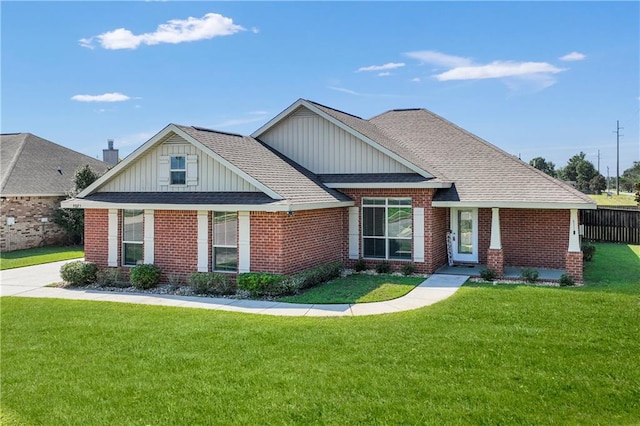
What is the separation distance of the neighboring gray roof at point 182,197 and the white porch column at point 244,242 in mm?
497

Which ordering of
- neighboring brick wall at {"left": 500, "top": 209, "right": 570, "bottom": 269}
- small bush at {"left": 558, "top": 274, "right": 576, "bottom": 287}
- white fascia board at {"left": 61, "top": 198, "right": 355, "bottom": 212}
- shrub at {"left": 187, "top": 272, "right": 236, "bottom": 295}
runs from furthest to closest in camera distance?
neighboring brick wall at {"left": 500, "top": 209, "right": 570, "bottom": 269}, small bush at {"left": 558, "top": 274, "right": 576, "bottom": 287}, shrub at {"left": 187, "top": 272, "right": 236, "bottom": 295}, white fascia board at {"left": 61, "top": 198, "right": 355, "bottom": 212}

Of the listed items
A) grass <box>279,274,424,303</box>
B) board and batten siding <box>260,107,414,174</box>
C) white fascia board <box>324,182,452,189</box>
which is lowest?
grass <box>279,274,424,303</box>

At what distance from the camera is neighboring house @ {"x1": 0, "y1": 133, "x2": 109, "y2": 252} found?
23547mm

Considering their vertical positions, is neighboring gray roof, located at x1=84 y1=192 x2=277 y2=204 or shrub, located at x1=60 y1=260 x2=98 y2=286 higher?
neighboring gray roof, located at x1=84 y1=192 x2=277 y2=204

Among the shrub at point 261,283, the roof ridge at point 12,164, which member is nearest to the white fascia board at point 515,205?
the shrub at point 261,283

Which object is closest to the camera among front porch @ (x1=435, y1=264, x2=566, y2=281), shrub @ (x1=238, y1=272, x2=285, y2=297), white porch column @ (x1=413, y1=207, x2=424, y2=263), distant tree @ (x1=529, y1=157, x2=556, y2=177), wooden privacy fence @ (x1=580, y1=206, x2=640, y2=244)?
shrub @ (x1=238, y1=272, x2=285, y2=297)

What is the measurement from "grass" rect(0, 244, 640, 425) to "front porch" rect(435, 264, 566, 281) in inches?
140

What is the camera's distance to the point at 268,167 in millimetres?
15445

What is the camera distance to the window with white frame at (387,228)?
1593cm

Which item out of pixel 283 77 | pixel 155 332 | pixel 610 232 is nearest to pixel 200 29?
pixel 283 77

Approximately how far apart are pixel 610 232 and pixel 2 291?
25.9 m

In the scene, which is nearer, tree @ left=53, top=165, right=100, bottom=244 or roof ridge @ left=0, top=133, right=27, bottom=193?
roof ridge @ left=0, top=133, right=27, bottom=193

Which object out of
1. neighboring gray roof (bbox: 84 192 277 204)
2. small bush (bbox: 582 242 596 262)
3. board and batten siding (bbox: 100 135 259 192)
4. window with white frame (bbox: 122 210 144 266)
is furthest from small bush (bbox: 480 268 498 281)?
window with white frame (bbox: 122 210 144 266)

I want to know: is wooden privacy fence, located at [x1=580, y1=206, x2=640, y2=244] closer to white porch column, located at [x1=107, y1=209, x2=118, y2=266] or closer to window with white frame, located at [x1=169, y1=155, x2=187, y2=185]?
window with white frame, located at [x1=169, y1=155, x2=187, y2=185]
